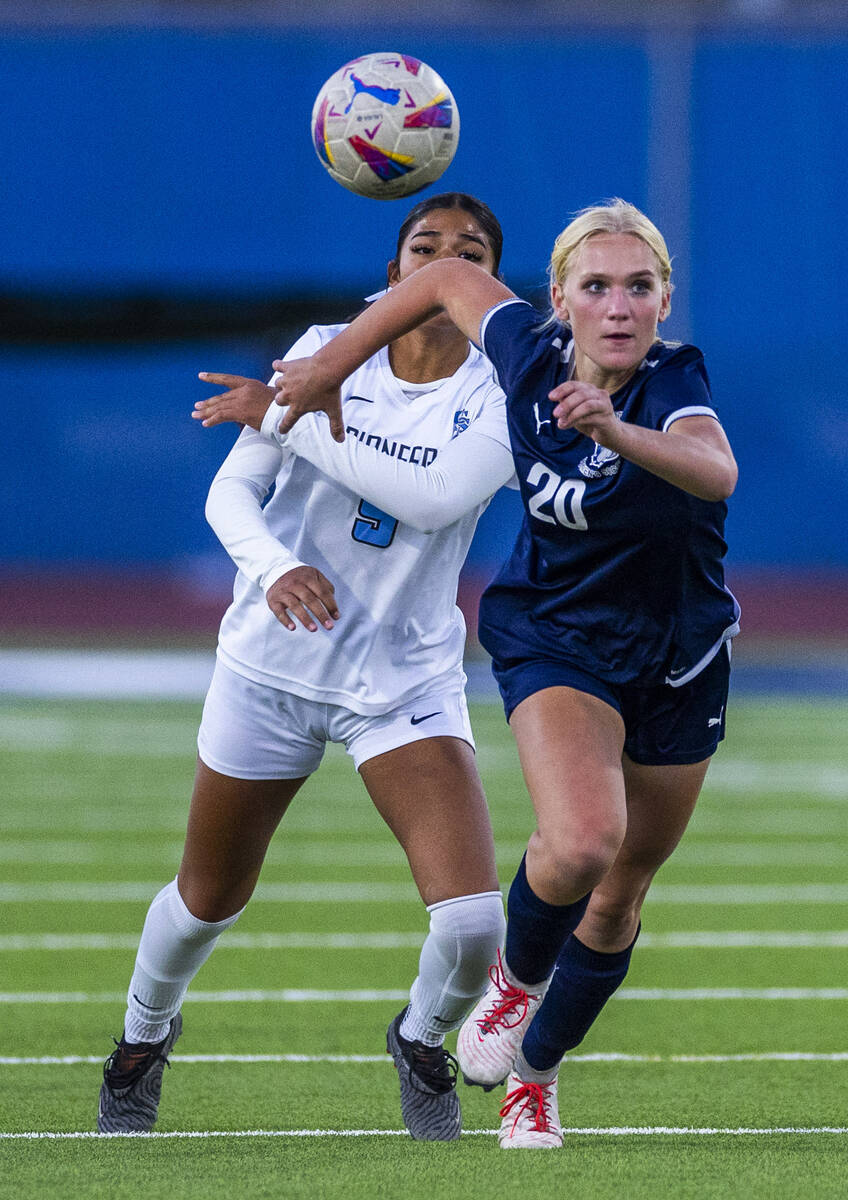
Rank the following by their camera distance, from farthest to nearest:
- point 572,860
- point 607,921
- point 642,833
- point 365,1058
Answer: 1. point 365,1058
2. point 607,921
3. point 642,833
4. point 572,860

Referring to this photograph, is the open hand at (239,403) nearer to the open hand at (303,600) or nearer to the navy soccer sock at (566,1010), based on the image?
the open hand at (303,600)

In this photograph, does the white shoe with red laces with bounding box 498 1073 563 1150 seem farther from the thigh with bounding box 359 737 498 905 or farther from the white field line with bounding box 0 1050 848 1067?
the white field line with bounding box 0 1050 848 1067

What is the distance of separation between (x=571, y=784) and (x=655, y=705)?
0.35 meters

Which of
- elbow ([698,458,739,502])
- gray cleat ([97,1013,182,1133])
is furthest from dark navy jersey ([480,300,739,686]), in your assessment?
gray cleat ([97,1013,182,1133])

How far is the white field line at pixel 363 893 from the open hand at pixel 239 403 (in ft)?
13.1

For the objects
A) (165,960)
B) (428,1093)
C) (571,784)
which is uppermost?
(571,784)

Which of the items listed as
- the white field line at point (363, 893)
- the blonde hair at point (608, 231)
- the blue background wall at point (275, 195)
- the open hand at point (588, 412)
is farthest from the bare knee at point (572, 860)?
the blue background wall at point (275, 195)

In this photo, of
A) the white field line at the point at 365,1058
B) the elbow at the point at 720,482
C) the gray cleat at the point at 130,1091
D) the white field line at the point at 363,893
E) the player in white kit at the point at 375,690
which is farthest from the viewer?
the white field line at the point at 363,893

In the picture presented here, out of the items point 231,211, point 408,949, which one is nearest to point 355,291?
point 231,211

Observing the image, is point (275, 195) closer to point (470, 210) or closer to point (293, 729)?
point (470, 210)

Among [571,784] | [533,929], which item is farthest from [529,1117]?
[571,784]

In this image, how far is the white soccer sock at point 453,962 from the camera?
4109mm

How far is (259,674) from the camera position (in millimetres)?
4312

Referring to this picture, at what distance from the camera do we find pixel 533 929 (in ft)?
12.7
